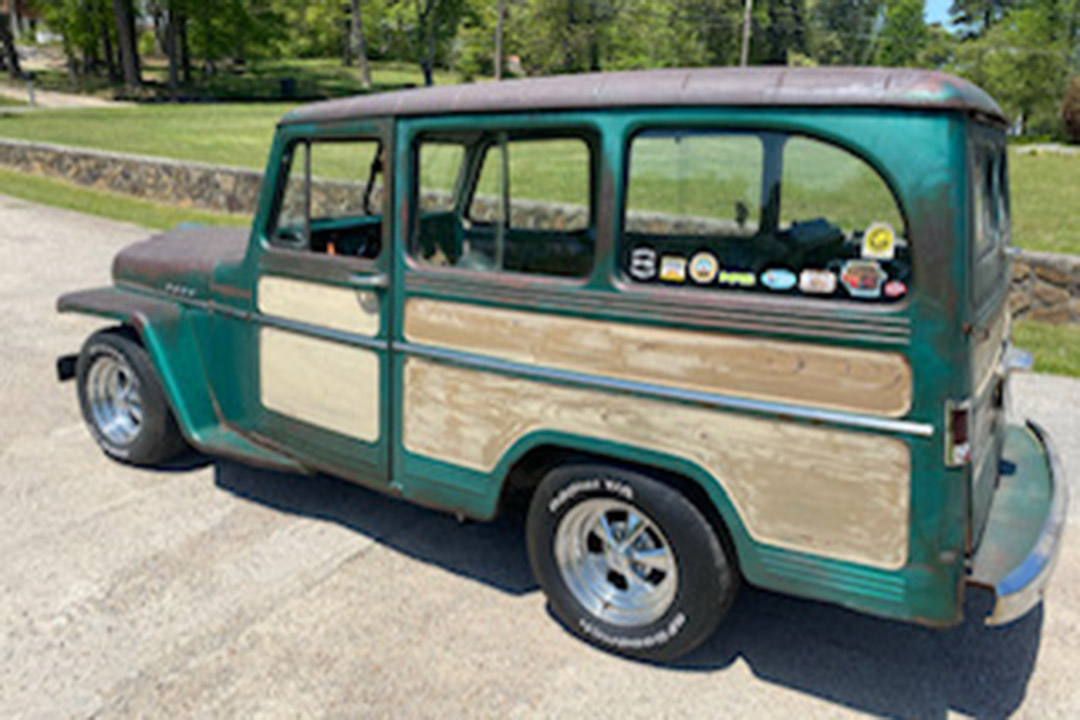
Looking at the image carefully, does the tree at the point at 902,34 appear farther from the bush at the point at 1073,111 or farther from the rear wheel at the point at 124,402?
the rear wheel at the point at 124,402

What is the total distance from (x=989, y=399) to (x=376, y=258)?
8.19 ft

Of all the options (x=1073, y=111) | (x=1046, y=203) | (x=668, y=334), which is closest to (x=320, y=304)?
(x=668, y=334)

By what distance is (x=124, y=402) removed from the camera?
5.13m

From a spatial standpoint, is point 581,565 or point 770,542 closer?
point 770,542

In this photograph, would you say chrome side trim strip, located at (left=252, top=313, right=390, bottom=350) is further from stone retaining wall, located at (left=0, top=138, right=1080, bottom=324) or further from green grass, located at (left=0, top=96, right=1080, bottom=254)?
green grass, located at (left=0, top=96, right=1080, bottom=254)

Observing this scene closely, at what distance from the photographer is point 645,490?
10.5 ft

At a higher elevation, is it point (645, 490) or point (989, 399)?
point (989, 399)

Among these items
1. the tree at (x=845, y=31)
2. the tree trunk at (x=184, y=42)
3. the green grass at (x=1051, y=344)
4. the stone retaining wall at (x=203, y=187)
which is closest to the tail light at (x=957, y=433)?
the stone retaining wall at (x=203, y=187)

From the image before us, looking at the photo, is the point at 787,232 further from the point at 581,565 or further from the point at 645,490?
the point at 581,565

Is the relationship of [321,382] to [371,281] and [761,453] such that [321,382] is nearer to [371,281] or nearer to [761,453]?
[371,281]

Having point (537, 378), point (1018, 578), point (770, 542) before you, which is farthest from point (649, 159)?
point (1018, 578)

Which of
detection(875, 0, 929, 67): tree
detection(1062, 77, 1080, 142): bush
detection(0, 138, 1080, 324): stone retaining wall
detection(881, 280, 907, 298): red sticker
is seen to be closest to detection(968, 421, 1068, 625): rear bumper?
detection(881, 280, 907, 298): red sticker

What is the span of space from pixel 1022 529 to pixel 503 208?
243 centimetres

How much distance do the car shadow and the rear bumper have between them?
42 cm
